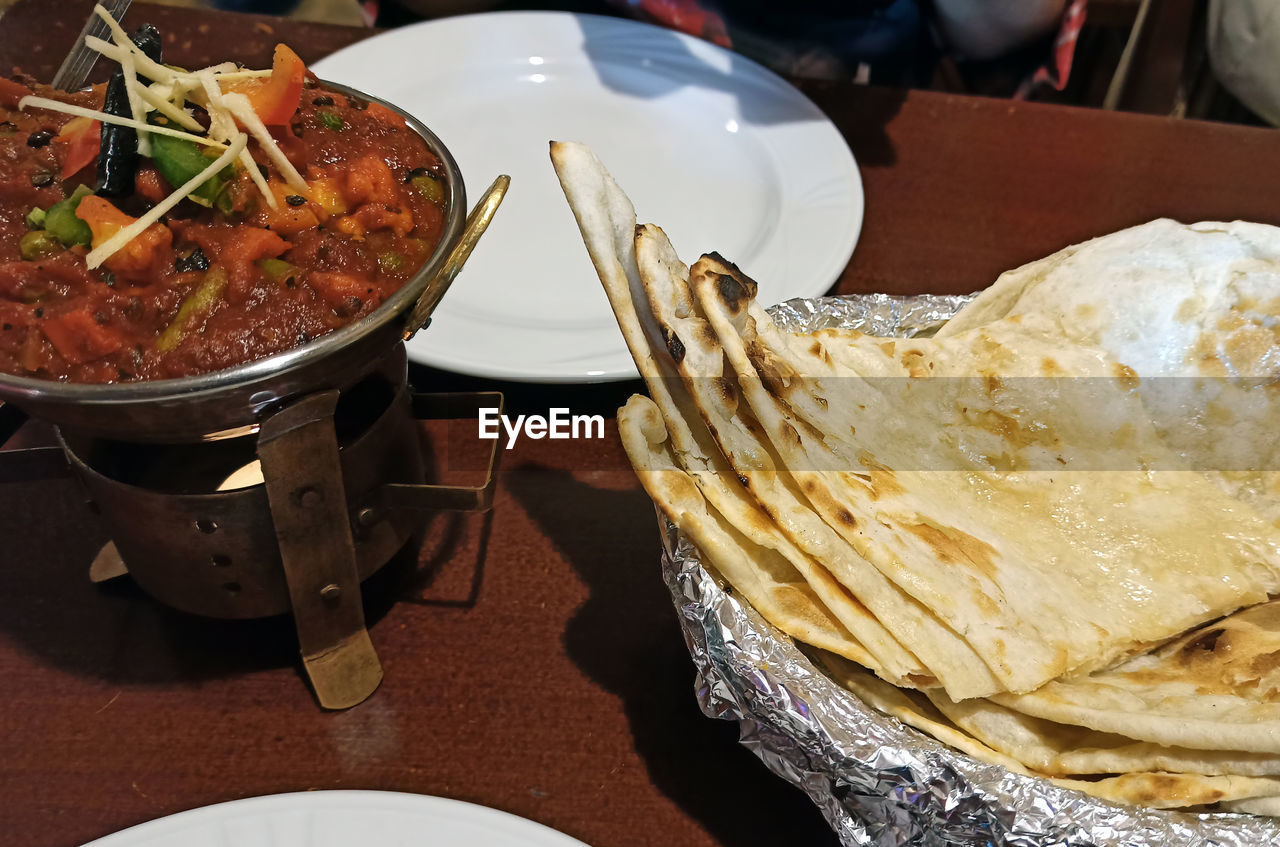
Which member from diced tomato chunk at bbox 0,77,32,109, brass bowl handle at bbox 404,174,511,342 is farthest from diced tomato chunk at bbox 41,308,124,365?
diced tomato chunk at bbox 0,77,32,109

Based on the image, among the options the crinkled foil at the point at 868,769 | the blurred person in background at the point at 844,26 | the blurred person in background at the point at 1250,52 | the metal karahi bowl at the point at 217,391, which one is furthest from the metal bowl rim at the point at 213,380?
the blurred person in background at the point at 1250,52

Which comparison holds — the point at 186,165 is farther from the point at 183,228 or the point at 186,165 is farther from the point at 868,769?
the point at 868,769

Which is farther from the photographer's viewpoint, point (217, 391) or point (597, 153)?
point (597, 153)

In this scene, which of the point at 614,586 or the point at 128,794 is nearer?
the point at 128,794

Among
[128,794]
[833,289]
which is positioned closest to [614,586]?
[128,794]

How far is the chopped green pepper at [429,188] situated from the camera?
0.97m

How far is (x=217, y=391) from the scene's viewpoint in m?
0.74

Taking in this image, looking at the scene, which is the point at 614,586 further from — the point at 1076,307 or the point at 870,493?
the point at 1076,307

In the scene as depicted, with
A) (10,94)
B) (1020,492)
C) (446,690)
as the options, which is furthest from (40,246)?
(1020,492)

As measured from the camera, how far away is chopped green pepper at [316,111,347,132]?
0.99 metres

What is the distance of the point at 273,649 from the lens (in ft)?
3.37

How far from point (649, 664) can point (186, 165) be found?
2.31 ft

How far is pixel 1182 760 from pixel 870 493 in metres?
0.34

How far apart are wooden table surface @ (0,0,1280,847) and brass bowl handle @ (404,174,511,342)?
1.22 ft
